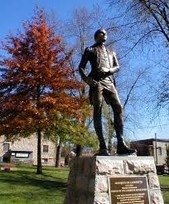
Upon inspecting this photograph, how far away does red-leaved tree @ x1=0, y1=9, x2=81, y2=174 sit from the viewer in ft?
76.5

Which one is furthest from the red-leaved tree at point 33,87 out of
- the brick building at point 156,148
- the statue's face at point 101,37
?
the brick building at point 156,148

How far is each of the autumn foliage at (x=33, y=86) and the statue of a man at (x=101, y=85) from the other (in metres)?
14.1

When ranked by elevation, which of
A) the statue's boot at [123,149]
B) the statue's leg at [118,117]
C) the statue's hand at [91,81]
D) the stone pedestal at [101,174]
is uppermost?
the statue's hand at [91,81]

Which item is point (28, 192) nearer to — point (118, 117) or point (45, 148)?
point (118, 117)

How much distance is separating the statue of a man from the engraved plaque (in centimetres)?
67

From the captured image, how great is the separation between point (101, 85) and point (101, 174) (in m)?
1.87

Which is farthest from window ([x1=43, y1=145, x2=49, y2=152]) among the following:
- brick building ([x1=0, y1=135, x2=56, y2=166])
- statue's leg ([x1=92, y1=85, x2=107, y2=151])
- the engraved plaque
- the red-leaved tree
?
the engraved plaque

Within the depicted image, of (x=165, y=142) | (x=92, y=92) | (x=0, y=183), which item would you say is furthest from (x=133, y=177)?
(x=165, y=142)

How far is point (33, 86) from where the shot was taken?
24.1 metres

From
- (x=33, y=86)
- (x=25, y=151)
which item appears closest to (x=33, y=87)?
(x=33, y=86)

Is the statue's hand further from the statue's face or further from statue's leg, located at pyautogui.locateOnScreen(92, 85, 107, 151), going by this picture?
the statue's face

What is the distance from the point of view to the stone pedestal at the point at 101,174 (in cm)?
802

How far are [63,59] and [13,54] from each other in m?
2.85

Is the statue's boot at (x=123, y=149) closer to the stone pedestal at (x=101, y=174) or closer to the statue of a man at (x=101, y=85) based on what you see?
the statue of a man at (x=101, y=85)
